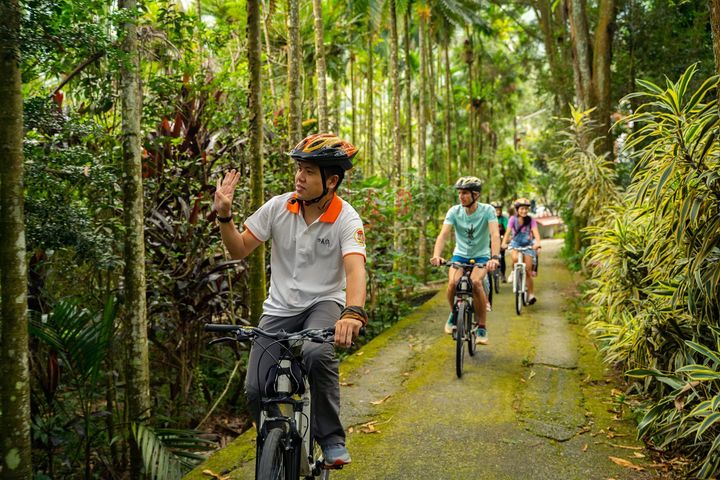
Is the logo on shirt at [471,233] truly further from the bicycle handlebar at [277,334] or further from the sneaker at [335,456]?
the bicycle handlebar at [277,334]

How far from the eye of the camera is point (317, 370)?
10.0 feet

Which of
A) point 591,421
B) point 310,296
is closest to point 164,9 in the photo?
point 310,296

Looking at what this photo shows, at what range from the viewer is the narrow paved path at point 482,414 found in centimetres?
440

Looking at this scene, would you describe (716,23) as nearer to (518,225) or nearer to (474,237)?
(474,237)

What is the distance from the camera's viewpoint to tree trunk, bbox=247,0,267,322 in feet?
18.1

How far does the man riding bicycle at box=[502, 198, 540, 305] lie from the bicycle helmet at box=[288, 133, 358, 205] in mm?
8186

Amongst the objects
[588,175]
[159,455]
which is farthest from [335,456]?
[588,175]

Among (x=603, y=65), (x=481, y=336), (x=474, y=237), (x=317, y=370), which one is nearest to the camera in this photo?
(x=317, y=370)

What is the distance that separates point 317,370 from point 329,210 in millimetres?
886

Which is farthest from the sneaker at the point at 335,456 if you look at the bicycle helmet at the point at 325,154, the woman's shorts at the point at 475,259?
the woman's shorts at the point at 475,259

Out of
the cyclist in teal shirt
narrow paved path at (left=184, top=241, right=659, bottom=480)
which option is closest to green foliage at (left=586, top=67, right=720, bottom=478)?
narrow paved path at (left=184, top=241, right=659, bottom=480)

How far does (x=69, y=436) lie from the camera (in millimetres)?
5410

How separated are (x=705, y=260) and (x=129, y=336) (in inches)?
177

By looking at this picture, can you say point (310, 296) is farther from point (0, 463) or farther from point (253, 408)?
point (0, 463)
